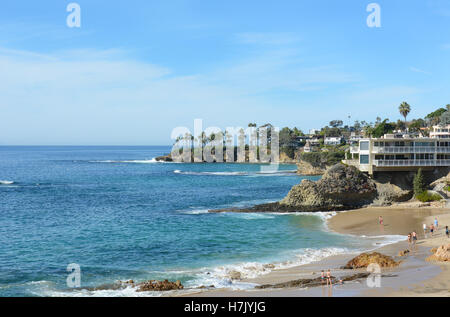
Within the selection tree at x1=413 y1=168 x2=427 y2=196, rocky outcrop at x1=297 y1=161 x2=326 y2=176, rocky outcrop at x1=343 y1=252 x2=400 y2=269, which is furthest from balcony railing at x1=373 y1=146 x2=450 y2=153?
rocky outcrop at x1=297 y1=161 x2=326 y2=176

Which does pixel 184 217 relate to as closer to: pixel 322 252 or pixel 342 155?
pixel 322 252

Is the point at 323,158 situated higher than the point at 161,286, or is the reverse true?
the point at 323,158

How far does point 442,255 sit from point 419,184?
28.0 metres

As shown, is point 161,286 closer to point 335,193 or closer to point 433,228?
point 433,228

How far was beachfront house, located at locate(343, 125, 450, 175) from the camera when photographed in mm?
55281

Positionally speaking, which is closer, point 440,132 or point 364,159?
point 364,159

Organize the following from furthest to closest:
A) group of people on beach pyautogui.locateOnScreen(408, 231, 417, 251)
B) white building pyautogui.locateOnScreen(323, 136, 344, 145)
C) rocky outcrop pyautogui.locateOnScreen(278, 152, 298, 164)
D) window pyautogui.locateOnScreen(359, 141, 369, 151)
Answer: white building pyautogui.locateOnScreen(323, 136, 344, 145) < rocky outcrop pyautogui.locateOnScreen(278, 152, 298, 164) < window pyautogui.locateOnScreen(359, 141, 369, 151) < group of people on beach pyautogui.locateOnScreen(408, 231, 417, 251)

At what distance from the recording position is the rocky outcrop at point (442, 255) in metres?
27.5

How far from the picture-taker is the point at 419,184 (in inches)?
2101

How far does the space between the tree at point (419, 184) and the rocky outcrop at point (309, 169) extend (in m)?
61.2

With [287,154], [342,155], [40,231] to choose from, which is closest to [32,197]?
[40,231]

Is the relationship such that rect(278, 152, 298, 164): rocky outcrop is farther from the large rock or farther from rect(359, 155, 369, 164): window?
the large rock

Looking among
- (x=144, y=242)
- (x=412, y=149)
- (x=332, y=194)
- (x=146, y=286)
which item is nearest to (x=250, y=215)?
(x=332, y=194)

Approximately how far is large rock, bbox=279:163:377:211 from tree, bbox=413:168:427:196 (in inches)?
202
